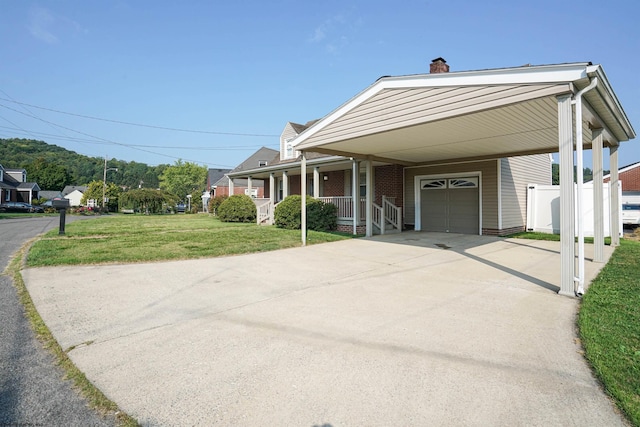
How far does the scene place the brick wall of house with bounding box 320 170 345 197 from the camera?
55.2 feet

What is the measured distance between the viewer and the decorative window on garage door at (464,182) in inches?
505

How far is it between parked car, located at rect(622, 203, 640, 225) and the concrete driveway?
20564 mm

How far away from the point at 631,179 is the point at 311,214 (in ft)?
92.1

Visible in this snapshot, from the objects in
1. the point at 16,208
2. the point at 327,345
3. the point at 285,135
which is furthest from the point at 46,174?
the point at 327,345

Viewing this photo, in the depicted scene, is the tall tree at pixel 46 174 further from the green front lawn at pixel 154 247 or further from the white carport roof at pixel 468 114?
the white carport roof at pixel 468 114

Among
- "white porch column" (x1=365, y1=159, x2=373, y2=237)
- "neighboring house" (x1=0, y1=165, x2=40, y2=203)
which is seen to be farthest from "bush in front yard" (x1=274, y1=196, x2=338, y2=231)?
"neighboring house" (x1=0, y1=165, x2=40, y2=203)

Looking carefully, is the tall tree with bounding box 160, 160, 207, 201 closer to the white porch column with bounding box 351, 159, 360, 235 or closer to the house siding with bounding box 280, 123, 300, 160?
the house siding with bounding box 280, 123, 300, 160

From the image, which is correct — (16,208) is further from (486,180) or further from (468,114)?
(468,114)

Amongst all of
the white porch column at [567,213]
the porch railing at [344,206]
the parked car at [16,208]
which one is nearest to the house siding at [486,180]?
the porch railing at [344,206]

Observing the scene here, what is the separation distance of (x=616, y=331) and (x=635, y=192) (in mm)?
28092

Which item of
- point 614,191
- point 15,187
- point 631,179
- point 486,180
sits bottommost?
point 614,191

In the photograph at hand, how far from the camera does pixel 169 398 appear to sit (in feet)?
7.54

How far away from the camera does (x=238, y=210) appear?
1892cm

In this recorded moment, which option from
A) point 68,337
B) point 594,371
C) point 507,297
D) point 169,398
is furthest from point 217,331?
point 507,297
